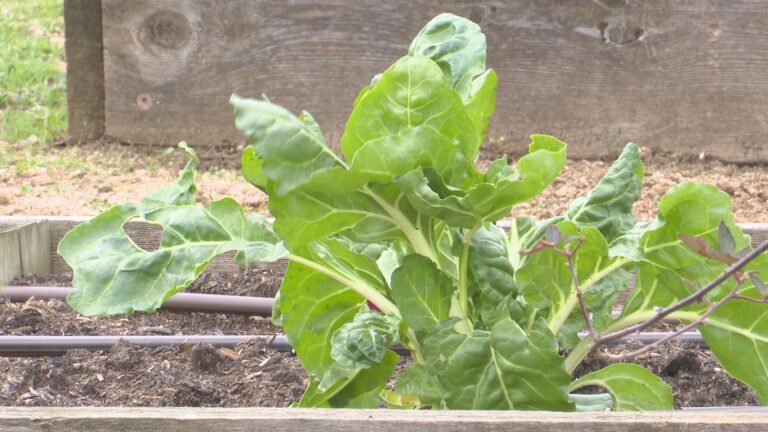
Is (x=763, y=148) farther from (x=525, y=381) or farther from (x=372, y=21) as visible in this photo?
(x=525, y=381)

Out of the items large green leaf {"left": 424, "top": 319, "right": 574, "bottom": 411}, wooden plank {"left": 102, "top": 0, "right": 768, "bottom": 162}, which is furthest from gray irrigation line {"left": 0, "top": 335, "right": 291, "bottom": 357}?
wooden plank {"left": 102, "top": 0, "right": 768, "bottom": 162}

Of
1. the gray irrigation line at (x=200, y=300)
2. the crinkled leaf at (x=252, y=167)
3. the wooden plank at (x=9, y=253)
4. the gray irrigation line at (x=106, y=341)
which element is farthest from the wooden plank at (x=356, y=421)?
the wooden plank at (x=9, y=253)

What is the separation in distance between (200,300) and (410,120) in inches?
45.9

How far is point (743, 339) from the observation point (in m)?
1.63

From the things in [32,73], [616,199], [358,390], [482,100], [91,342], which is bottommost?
[32,73]

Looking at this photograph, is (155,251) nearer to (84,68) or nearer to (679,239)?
(679,239)

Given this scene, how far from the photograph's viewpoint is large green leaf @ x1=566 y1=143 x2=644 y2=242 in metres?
1.67

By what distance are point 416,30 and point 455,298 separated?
2.87m

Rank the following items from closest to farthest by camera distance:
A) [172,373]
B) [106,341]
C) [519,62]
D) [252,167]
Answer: [252,167], [172,373], [106,341], [519,62]

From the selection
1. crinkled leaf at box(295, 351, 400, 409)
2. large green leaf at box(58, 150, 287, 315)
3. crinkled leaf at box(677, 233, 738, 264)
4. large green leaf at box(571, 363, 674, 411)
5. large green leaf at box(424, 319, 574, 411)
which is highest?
crinkled leaf at box(677, 233, 738, 264)

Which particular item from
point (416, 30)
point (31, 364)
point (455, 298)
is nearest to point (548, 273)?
point (455, 298)

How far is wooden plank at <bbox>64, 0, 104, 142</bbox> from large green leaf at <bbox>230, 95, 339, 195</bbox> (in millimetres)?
3300

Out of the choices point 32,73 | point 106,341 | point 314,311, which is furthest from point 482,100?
point 32,73

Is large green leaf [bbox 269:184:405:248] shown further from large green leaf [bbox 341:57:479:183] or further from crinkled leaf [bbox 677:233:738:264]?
crinkled leaf [bbox 677:233:738:264]
